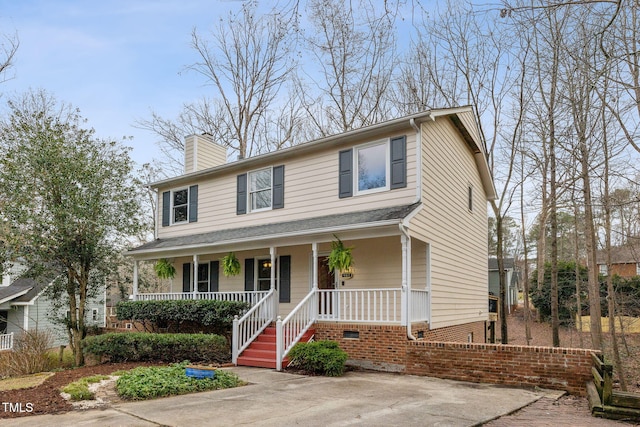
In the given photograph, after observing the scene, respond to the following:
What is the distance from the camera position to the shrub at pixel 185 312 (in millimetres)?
12578

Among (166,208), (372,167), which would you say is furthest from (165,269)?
(372,167)

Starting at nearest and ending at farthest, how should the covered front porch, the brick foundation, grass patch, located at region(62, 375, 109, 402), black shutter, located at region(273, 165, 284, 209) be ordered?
grass patch, located at region(62, 375, 109, 402)
the brick foundation
the covered front porch
black shutter, located at region(273, 165, 284, 209)

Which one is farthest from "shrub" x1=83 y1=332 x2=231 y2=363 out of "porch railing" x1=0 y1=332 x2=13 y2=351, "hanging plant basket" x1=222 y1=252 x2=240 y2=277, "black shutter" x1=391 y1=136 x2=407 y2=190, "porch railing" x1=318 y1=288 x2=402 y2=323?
"porch railing" x1=0 y1=332 x2=13 y2=351

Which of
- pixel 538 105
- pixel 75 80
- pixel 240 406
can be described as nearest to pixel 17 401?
pixel 240 406

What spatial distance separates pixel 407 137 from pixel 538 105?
7502 mm

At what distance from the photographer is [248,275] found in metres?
15.0

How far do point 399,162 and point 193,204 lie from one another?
797 cm

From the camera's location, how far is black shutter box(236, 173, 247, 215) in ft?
49.9

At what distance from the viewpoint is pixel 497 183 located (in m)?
21.7

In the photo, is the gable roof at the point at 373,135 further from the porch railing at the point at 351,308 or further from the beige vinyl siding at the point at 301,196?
the porch railing at the point at 351,308

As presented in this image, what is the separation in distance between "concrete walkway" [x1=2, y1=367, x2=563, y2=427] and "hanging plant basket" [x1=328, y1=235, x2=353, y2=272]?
115 inches

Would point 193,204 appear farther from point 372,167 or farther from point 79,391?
point 79,391

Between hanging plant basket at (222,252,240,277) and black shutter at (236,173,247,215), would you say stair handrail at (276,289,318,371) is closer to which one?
hanging plant basket at (222,252,240,277)

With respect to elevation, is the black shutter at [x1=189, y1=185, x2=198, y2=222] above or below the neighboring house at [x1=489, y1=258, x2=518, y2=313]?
above
